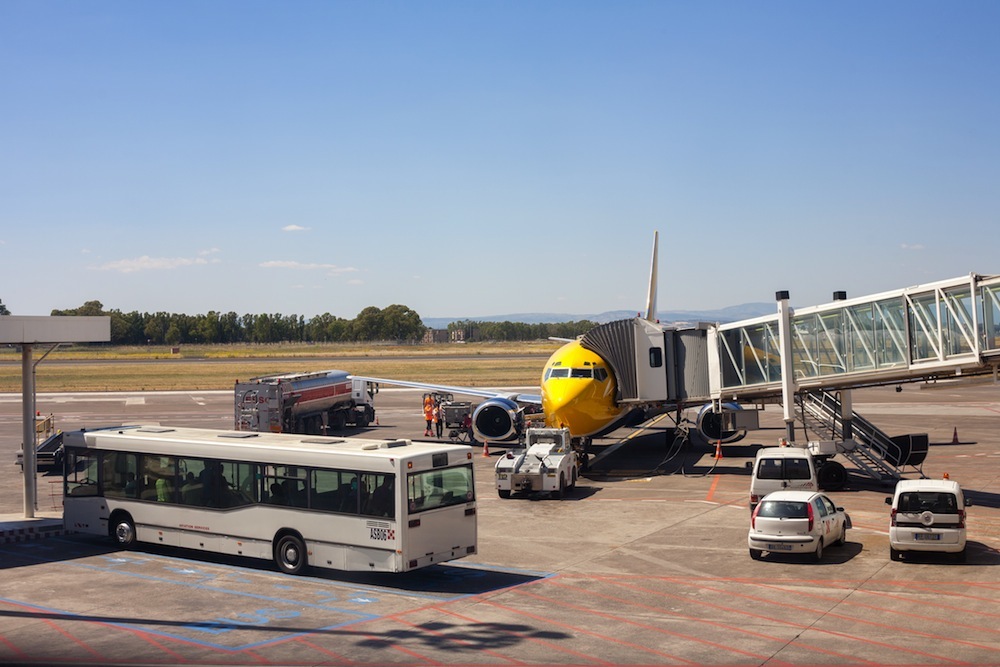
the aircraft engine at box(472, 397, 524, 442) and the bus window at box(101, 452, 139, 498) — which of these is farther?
the aircraft engine at box(472, 397, 524, 442)

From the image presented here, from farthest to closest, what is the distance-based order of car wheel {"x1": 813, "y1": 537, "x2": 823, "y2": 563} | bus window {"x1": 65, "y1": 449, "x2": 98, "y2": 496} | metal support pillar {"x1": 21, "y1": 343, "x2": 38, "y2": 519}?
metal support pillar {"x1": 21, "y1": 343, "x2": 38, "y2": 519} → bus window {"x1": 65, "y1": 449, "x2": 98, "y2": 496} → car wheel {"x1": 813, "y1": 537, "x2": 823, "y2": 563}

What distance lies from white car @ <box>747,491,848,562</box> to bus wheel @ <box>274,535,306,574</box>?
444 inches

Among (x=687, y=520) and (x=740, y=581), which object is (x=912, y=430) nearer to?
(x=687, y=520)

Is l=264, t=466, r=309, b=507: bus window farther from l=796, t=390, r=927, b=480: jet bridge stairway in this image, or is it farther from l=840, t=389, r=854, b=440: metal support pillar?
l=840, t=389, r=854, b=440: metal support pillar

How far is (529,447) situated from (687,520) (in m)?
9.34

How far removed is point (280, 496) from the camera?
23.7 m

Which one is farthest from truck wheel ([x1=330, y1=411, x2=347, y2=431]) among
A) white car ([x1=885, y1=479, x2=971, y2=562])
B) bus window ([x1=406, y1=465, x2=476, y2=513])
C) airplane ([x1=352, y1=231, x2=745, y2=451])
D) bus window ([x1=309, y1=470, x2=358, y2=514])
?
white car ([x1=885, y1=479, x2=971, y2=562])

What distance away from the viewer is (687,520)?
100ft

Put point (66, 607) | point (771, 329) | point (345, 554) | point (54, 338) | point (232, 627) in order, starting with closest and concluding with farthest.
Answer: point (232, 627), point (66, 607), point (345, 554), point (54, 338), point (771, 329)

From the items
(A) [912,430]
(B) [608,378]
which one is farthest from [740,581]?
(A) [912,430]

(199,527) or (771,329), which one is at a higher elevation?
(771,329)

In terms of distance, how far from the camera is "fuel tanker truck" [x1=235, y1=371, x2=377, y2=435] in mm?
51688

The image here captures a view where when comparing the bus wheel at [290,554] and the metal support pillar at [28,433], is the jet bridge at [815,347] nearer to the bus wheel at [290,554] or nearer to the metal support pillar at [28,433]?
the bus wheel at [290,554]

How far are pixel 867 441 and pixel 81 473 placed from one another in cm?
2922
